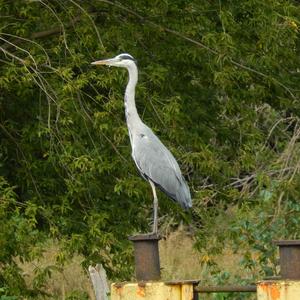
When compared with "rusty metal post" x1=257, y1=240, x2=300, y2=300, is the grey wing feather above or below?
above

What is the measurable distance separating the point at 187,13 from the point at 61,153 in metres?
1.79

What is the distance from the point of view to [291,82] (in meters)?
11.1

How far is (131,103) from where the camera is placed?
8961mm

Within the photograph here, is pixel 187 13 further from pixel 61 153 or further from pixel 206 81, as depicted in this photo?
pixel 61 153

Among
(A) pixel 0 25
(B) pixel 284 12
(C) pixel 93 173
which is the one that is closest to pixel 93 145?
(C) pixel 93 173

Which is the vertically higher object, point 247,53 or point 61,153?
point 247,53

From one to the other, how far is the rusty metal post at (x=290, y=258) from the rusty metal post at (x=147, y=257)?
0.61 metres

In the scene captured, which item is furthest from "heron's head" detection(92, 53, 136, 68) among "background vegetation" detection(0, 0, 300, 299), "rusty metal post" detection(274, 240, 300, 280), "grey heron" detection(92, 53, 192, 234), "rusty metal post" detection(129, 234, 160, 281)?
"rusty metal post" detection(274, 240, 300, 280)

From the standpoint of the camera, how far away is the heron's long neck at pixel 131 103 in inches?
351

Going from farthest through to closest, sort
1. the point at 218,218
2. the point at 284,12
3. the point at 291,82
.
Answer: the point at 218,218
the point at 291,82
the point at 284,12

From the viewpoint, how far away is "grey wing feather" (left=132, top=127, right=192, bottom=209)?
8.82 metres

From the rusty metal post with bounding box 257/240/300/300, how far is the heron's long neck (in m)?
3.91

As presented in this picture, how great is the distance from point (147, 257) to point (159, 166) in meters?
3.43

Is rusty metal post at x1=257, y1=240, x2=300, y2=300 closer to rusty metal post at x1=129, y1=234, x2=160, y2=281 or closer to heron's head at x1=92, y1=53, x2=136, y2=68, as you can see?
rusty metal post at x1=129, y1=234, x2=160, y2=281
